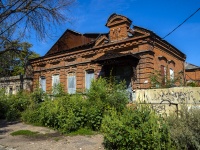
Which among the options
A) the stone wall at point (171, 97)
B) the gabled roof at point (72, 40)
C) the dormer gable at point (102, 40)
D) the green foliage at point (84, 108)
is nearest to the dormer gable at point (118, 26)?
the dormer gable at point (102, 40)

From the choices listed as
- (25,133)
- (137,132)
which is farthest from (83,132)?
(137,132)

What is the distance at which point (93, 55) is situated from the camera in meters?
19.9

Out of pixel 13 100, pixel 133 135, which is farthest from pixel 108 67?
pixel 133 135

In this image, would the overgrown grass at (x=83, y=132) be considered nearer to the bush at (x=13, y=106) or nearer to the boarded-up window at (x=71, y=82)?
the bush at (x=13, y=106)

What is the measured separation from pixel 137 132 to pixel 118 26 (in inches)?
515

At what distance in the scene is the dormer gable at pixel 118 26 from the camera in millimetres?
17547

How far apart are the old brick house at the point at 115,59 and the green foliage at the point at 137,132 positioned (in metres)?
7.10

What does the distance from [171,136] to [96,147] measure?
8.49 feet

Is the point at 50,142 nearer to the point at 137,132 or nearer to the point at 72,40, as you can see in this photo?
the point at 137,132

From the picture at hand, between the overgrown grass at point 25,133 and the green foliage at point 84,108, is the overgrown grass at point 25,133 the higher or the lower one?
the lower one

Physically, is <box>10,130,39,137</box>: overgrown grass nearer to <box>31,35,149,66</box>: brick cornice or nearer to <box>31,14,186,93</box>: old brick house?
<box>31,14,186,93</box>: old brick house

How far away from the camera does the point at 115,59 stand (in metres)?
17.0

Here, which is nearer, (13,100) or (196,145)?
(196,145)

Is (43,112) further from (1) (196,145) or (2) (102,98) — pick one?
(1) (196,145)
